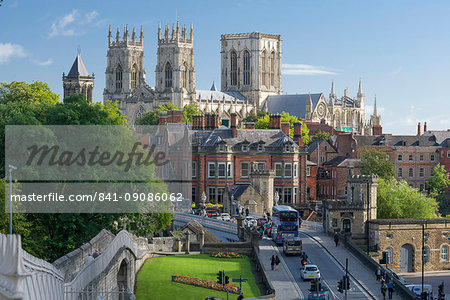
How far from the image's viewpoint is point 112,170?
165 feet

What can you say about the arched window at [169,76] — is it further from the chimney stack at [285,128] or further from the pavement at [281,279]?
the pavement at [281,279]

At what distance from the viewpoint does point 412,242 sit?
70000 mm

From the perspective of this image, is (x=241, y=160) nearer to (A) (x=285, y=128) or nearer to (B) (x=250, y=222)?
(A) (x=285, y=128)

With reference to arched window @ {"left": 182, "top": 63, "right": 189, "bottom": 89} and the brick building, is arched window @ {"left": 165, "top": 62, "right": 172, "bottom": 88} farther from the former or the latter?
the brick building

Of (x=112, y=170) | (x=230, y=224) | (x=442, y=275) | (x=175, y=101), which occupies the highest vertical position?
(x=175, y=101)

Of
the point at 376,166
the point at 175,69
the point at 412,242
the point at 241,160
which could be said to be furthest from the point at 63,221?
the point at 175,69

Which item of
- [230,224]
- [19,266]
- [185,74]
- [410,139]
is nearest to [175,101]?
Answer: [185,74]

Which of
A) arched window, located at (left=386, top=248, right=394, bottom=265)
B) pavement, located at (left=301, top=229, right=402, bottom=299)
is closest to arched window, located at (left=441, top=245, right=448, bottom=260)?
arched window, located at (left=386, top=248, right=394, bottom=265)

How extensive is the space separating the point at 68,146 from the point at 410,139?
79.7 m

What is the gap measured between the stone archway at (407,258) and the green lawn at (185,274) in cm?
2048

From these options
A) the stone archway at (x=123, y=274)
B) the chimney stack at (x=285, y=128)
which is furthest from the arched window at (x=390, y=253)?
the stone archway at (x=123, y=274)

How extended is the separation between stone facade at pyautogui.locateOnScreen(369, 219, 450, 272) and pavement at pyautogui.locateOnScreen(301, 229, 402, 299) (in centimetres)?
519

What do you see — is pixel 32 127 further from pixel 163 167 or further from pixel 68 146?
pixel 163 167

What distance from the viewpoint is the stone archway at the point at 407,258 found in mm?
70500
